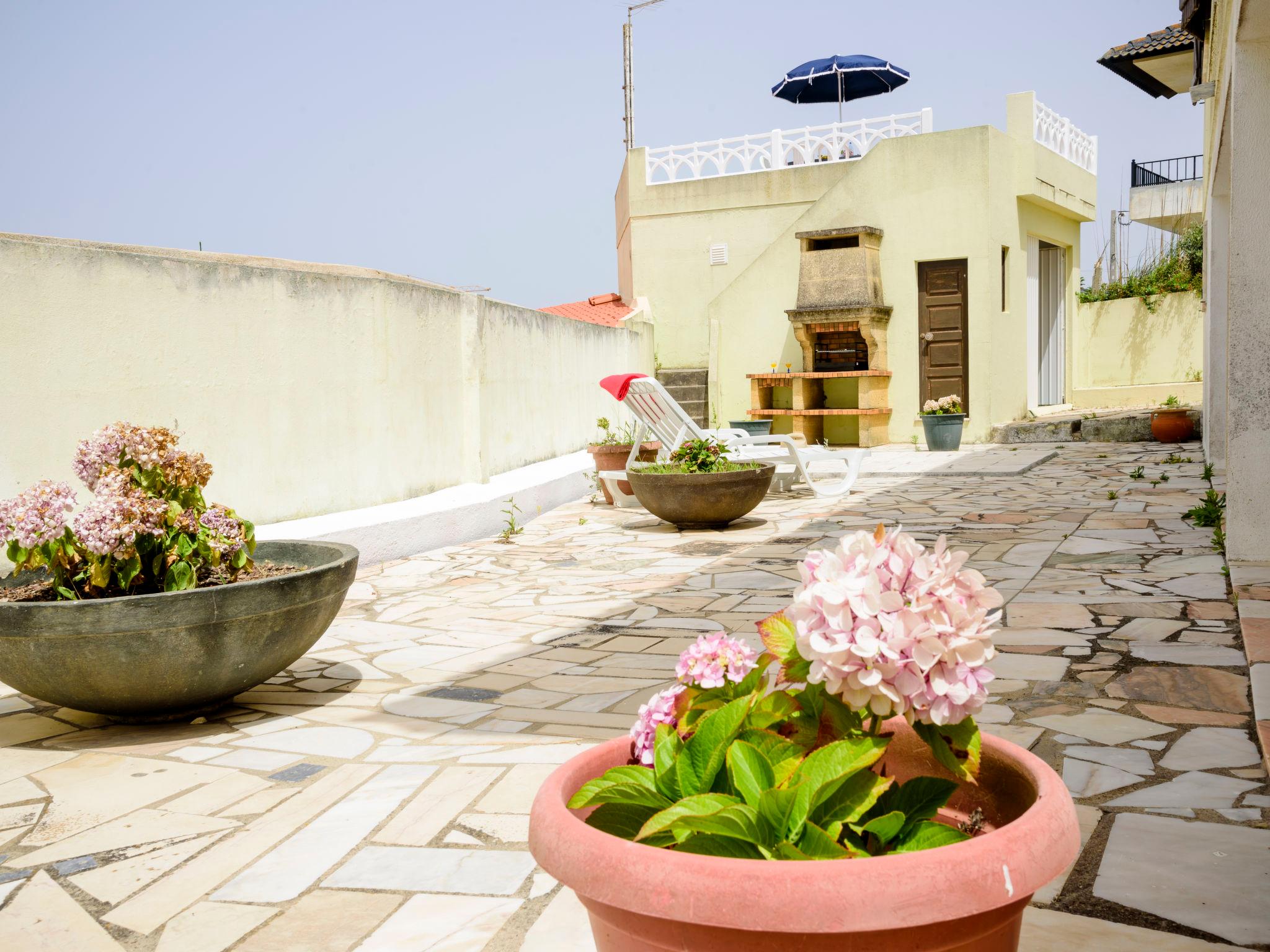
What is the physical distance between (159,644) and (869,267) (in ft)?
42.5

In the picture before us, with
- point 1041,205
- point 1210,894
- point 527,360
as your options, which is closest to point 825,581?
point 1210,894

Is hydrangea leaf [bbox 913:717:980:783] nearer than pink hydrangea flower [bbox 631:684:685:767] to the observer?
Yes

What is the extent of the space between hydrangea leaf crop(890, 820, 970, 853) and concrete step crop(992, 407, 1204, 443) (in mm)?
14356

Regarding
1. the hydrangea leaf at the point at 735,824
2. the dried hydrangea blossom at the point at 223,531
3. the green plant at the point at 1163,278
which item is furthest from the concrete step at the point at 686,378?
the hydrangea leaf at the point at 735,824

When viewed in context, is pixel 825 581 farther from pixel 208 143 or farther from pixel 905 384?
pixel 208 143

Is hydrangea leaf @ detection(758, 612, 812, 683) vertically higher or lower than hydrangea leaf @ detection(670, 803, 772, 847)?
higher

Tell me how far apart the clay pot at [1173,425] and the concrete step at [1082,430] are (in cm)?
46

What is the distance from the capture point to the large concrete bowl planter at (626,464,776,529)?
7.43 meters

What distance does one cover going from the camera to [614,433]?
13.1 meters

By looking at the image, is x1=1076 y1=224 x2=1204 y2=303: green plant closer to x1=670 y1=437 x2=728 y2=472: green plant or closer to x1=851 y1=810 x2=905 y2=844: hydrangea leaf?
x1=670 y1=437 x2=728 y2=472: green plant

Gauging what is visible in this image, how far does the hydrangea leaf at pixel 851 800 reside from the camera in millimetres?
1262

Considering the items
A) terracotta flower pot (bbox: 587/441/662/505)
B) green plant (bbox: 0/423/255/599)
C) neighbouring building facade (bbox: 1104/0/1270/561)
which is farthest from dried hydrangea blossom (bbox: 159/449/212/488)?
terracotta flower pot (bbox: 587/441/662/505)

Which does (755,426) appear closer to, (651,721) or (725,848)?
(651,721)

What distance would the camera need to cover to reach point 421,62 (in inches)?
682
